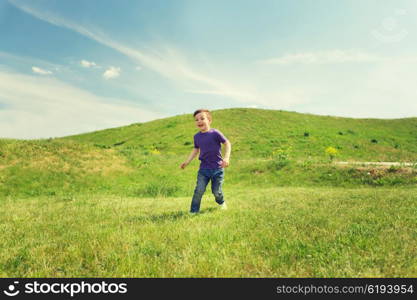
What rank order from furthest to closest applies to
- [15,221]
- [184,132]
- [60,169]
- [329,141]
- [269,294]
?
[184,132], [329,141], [60,169], [15,221], [269,294]

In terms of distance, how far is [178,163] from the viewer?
21.6 metres

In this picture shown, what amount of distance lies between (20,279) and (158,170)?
51.2 feet

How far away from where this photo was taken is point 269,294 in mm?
3121

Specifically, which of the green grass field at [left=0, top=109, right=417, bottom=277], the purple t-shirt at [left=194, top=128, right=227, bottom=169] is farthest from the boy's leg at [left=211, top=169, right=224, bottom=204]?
the green grass field at [left=0, top=109, right=417, bottom=277]

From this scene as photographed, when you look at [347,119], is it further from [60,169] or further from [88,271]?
[88,271]

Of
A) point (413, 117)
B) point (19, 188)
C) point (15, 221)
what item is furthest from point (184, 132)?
point (413, 117)

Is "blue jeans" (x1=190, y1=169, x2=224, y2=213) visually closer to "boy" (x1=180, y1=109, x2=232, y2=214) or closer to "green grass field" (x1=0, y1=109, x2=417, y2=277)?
"boy" (x1=180, y1=109, x2=232, y2=214)

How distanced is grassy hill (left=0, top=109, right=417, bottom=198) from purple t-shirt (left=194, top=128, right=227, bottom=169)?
6.68 m

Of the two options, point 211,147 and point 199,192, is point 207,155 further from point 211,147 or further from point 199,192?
point 199,192

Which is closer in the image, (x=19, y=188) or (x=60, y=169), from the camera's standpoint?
(x=19, y=188)

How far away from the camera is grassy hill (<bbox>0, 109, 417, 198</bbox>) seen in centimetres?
1468

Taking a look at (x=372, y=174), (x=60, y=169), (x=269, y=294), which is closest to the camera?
(x=269, y=294)

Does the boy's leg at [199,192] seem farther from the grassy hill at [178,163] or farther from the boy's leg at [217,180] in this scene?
the grassy hill at [178,163]

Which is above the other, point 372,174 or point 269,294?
point 372,174
